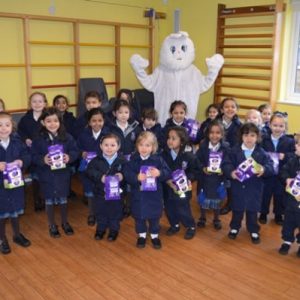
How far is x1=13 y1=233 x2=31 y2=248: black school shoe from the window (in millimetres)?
3662

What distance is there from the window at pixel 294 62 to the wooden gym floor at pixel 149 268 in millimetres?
2483

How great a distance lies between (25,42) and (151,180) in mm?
2948

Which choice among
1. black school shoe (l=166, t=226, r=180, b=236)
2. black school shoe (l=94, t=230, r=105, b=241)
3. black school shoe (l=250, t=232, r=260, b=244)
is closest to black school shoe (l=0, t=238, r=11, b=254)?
black school shoe (l=94, t=230, r=105, b=241)

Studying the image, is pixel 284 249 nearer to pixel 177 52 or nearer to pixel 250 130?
pixel 250 130

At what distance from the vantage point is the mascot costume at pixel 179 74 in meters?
4.45

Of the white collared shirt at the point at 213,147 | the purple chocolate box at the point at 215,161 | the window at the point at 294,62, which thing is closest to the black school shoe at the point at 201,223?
the purple chocolate box at the point at 215,161

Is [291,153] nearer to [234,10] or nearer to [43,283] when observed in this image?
[43,283]

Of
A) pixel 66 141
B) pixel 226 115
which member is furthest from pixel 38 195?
pixel 226 115

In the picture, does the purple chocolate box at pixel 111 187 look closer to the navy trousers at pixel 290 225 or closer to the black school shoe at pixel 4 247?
the black school shoe at pixel 4 247

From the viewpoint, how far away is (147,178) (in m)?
2.54

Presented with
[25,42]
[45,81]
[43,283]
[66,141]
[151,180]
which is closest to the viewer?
[43,283]

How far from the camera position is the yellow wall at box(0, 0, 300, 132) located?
4.55 m

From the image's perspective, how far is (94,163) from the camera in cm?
270

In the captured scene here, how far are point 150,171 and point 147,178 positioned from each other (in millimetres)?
52
